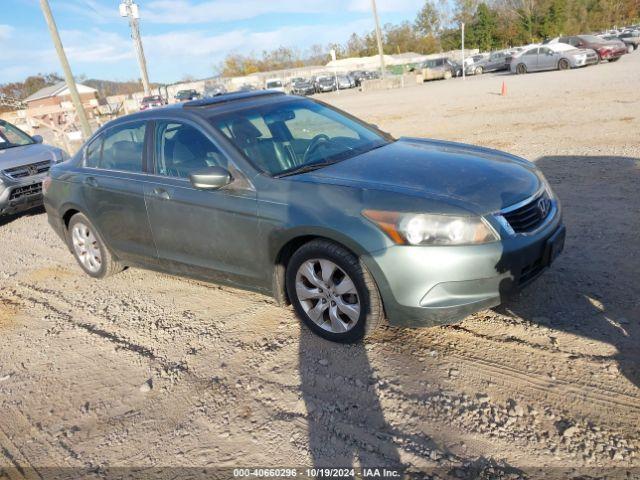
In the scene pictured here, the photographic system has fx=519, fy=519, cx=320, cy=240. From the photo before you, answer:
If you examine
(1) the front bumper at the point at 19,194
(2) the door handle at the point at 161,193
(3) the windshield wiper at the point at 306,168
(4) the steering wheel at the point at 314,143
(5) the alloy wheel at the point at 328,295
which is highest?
(4) the steering wheel at the point at 314,143

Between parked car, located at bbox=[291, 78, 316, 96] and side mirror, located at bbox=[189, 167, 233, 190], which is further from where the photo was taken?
parked car, located at bbox=[291, 78, 316, 96]

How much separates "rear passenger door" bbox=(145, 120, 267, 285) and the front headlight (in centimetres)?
113

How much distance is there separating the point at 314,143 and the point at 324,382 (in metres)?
2.00

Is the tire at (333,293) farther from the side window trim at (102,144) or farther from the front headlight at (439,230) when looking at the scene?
the side window trim at (102,144)

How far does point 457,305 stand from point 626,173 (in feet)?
16.3

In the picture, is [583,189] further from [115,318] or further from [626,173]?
[115,318]

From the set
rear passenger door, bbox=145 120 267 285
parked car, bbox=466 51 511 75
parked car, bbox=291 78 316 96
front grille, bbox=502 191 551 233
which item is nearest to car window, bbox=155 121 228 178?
rear passenger door, bbox=145 120 267 285

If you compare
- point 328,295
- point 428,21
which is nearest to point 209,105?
point 328,295

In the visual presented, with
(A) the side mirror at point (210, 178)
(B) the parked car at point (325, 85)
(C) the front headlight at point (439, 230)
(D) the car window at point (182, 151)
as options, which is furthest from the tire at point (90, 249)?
(B) the parked car at point (325, 85)

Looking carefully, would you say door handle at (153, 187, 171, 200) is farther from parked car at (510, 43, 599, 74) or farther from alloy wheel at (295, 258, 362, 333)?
parked car at (510, 43, 599, 74)

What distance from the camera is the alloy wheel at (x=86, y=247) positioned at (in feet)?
17.8

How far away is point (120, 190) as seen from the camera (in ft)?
15.4

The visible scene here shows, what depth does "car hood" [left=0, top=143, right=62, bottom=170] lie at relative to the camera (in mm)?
8703

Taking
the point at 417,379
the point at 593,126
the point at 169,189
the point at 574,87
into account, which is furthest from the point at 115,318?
the point at 574,87
